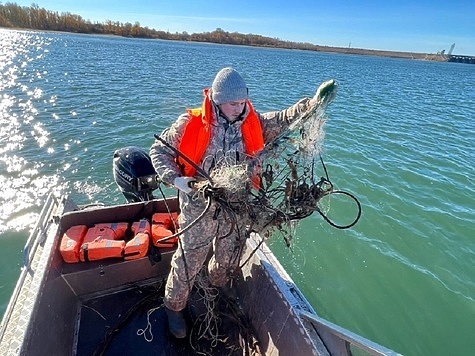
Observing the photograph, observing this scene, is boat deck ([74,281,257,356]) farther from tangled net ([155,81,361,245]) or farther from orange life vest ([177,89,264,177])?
orange life vest ([177,89,264,177])

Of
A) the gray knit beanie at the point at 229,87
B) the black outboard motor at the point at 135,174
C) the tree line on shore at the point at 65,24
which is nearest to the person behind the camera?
the gray knit beanie at the point at 229,87

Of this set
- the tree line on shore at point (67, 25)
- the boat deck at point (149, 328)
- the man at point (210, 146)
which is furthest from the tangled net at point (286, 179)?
the tree line on shore at point (67, 25)

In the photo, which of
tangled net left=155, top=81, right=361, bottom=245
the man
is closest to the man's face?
the man

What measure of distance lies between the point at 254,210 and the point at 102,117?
1040cm

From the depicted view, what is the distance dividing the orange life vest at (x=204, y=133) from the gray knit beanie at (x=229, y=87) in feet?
0.53

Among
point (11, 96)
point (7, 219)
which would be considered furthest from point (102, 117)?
point (7, 219)

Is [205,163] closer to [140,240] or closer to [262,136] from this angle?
[262,136]

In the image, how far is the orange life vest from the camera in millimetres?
2496

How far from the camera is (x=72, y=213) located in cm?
346

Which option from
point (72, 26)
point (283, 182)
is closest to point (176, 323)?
point (283, 182)

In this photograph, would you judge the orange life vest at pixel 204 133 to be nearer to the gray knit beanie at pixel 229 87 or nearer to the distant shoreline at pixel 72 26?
the gray knit beanie at pixel 229 87

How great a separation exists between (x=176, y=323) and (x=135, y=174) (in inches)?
80.1

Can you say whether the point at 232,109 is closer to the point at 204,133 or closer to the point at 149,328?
the point at 204,133

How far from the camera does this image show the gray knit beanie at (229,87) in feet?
7.54
